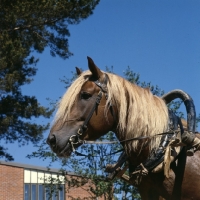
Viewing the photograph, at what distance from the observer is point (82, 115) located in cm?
452

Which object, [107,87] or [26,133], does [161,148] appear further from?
[26,133]

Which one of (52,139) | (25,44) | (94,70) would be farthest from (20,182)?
(52,139)

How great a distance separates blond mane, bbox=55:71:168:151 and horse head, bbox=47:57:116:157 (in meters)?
0.01

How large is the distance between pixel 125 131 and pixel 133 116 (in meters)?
0.17

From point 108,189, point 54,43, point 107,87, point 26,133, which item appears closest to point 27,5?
point 54,43

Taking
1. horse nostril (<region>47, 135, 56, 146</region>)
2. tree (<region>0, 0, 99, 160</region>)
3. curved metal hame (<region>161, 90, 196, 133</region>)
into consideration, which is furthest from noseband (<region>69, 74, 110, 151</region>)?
tree (<region>0, 0, 99, 160</region>)

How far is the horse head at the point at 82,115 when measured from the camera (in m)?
4.41

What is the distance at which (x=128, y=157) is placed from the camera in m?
4.72

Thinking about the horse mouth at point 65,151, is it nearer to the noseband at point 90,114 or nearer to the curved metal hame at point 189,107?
the noseband at point 90,114

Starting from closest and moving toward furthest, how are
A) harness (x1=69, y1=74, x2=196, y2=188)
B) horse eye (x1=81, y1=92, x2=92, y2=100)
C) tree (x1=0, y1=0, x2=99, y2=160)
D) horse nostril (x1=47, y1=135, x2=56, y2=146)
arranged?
horse nostril (x1=47, y1=135, x2=56, y2=146)
harness (x1=69, y1=74, x2=196, y2=188)
horse eye (x1=81, y1=92, x2=92, y2=100)
tree (x1=0, y1=0, x2=99, y2=160)

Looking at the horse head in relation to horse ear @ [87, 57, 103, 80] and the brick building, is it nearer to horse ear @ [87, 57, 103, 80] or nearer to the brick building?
horse ear @ [87, 57, 103, 80]

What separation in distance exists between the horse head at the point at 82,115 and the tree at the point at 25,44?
13.5 meters

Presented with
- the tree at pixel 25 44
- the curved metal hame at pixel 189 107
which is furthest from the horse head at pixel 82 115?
the tree at pixel 25 44

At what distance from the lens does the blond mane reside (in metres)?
4.61
